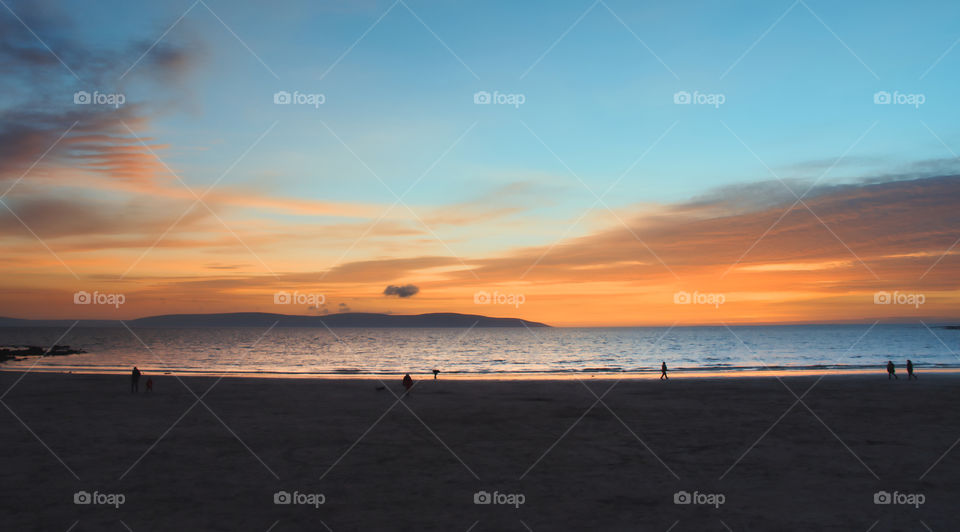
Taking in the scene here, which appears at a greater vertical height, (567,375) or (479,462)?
(567,375)

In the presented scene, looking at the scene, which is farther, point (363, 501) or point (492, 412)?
point (492, 412)

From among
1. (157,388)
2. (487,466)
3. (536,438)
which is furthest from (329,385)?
(487,466)

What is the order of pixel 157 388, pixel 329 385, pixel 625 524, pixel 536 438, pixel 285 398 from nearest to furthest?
pixel 625 524
pixel 536 438
pixel 285 398
pixel 157 388
pixel 329 385

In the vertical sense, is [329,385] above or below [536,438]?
above

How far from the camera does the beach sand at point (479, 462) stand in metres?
13.2

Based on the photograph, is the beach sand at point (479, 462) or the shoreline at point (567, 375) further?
the shoreline at point (567, 375)

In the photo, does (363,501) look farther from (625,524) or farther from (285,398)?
(285,398)

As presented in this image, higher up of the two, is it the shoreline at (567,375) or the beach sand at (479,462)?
the shoreline at (567,375)

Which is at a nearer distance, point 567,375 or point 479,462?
point 479,462

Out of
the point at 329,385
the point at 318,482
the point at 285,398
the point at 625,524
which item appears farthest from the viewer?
the point at 329,385

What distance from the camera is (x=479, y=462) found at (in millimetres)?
18109

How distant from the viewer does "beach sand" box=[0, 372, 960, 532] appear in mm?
13180

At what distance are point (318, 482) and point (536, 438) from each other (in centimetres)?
867

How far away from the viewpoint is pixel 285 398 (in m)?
33.6
